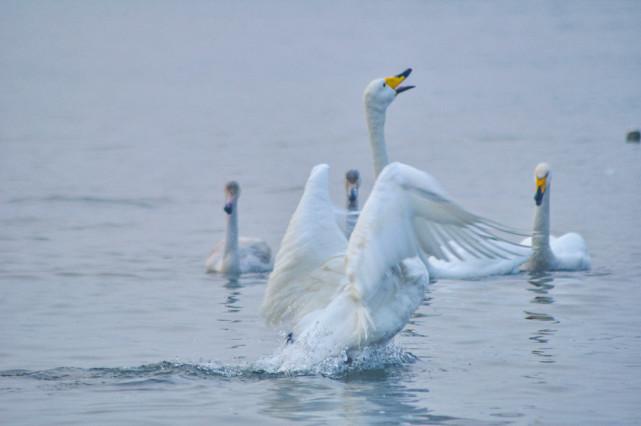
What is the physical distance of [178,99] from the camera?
3161 centimetres

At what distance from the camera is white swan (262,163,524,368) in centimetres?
852

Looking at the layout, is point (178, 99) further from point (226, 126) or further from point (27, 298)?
point (27, 298)

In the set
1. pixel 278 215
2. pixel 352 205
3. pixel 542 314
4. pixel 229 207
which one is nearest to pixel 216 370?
pixel 542 314

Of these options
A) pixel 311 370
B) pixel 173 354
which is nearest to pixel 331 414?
pixel 311 370

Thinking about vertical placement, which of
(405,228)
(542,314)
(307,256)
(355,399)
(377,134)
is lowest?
(355,399)

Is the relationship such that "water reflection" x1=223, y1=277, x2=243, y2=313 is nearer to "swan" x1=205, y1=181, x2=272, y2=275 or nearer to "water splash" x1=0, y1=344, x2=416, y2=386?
"swan" x1=205, y1=181, x2=272, y2=275

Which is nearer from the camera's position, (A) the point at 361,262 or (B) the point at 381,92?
(A) the point at 361,262

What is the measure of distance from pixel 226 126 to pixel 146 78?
11559mm

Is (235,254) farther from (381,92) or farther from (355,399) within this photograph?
(355,399)

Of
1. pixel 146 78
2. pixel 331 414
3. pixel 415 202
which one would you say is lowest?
pixel 331 414

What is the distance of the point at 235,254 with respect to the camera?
13992mm

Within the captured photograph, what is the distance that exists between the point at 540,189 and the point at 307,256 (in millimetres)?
5247

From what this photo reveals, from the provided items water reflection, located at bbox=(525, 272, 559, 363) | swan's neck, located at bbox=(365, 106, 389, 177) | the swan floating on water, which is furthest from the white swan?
the swan floating on water

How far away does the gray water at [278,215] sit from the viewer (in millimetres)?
8992
